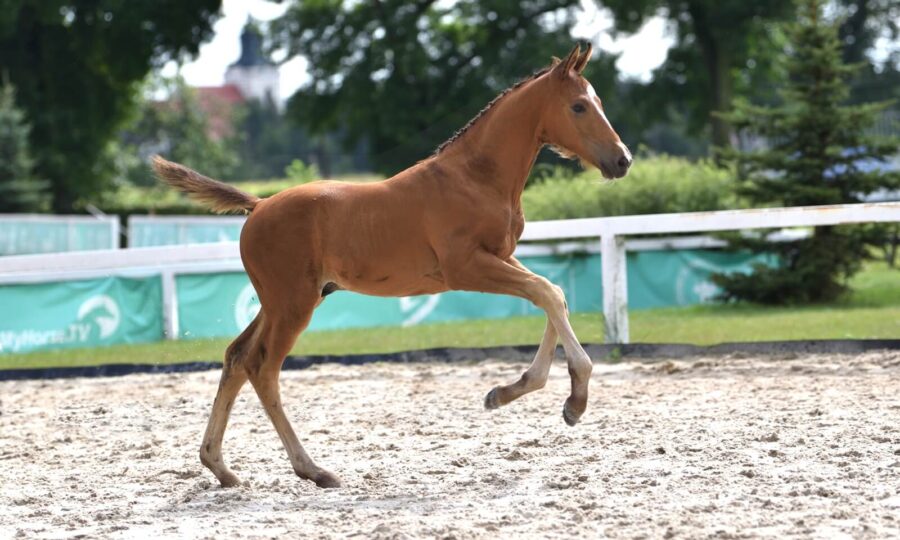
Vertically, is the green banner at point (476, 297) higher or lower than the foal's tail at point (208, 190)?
lower

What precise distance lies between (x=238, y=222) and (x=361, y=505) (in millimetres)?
14366

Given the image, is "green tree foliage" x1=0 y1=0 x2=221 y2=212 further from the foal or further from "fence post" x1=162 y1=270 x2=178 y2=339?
the foal

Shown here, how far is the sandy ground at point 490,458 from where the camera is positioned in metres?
4.92

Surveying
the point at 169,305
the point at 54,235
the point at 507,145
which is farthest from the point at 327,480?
the point at 54,235

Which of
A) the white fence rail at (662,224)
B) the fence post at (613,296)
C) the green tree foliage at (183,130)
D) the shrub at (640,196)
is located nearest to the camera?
the white fence rail at (662,224)

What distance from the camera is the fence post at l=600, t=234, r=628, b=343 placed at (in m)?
11.2

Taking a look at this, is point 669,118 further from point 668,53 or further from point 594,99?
point 594,99

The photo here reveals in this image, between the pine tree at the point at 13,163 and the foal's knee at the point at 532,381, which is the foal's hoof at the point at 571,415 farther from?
the pine tree at the point at 13,163

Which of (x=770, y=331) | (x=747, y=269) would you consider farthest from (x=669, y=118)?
(x=770, y=331)

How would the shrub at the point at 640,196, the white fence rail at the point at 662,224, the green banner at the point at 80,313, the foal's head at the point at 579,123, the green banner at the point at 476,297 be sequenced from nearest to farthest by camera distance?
1. the foal's head at the point at 579,123
2. the white fence rail at the point at 662,224
3. the green banner at the point at 80,313
4. the green banner at the point at 476,297
5. the shrub at the point at 640,196

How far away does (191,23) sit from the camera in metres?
35.3

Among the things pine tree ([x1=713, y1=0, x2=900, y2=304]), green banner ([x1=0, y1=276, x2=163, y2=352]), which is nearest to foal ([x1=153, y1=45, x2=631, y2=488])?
green banner ([x1=0, y1=276, x2=163, y2=352])

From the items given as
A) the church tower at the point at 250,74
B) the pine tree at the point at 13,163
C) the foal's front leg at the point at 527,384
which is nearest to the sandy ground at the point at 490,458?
the foal's front leg at the point at 527,384

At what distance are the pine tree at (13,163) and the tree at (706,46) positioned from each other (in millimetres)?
16955
